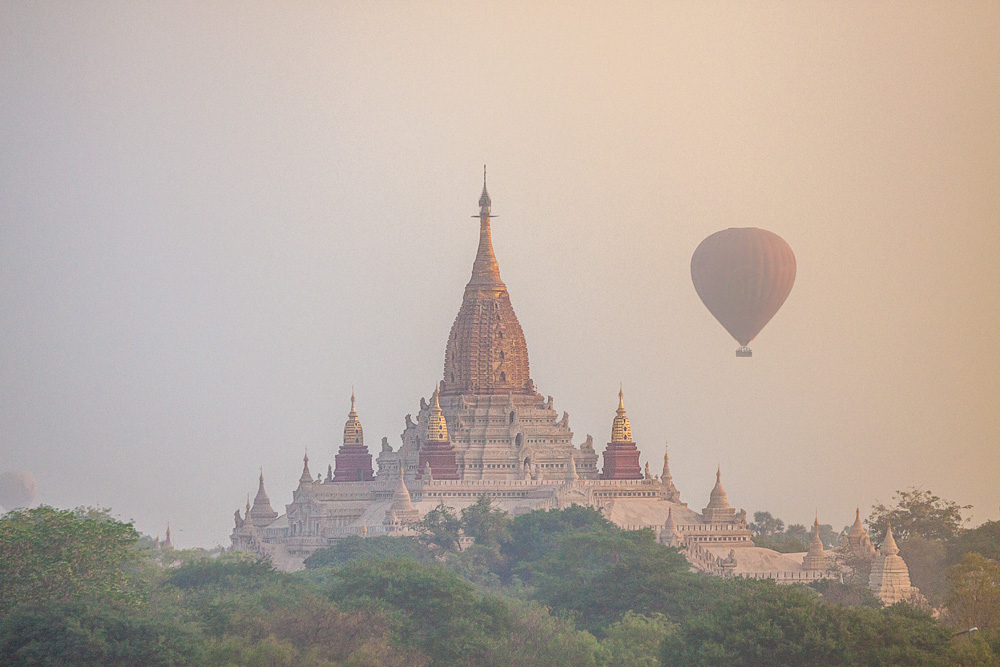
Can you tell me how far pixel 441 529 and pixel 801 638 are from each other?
4175cm

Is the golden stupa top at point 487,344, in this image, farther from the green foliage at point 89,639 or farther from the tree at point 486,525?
the green foliage at point 89,639

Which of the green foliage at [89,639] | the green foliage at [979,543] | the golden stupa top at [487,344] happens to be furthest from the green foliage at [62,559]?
the golden stupa top at [487,344]

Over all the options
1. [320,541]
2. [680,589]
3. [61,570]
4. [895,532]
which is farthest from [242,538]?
[61,570]

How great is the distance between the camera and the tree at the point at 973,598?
86.9 m

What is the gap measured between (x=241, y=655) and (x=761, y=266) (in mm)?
41315

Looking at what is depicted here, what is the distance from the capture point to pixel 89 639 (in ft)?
228

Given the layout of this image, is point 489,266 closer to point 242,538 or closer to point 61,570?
point 242,538

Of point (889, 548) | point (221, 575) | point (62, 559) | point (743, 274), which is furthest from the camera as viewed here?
point (743, 274)

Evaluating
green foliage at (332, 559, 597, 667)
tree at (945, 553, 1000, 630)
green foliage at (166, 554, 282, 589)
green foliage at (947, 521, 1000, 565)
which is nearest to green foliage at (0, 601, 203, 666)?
green foliage at (332, 559, 597, 667)

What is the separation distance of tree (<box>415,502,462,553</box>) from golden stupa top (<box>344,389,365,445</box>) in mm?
15249

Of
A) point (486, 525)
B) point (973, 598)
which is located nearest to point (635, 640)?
point (973, 598)

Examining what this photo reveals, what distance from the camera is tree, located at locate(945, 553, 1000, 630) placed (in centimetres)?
8694

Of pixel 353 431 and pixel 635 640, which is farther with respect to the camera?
pixel 353 431

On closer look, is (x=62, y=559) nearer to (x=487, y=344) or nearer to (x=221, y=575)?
(x=221, y=575)
